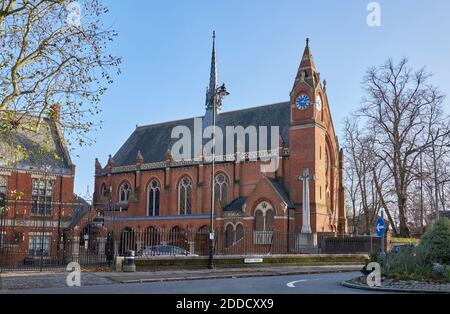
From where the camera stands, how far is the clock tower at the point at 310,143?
44.0 meters

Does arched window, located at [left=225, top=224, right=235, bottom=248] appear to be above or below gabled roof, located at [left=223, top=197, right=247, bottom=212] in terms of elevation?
below

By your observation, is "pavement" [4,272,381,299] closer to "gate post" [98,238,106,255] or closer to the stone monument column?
"gate post" [98,238,106,255]

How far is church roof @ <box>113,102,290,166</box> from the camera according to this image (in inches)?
2000

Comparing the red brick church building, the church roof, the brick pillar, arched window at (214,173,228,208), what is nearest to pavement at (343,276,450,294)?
the red brick church building

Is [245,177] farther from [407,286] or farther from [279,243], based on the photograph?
[407,286]

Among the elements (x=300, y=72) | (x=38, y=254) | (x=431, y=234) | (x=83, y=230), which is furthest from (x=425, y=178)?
(x=38, y=254)

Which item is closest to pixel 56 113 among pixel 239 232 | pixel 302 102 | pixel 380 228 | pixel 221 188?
pixel 380 228

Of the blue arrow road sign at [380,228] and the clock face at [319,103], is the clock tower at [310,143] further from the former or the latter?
the blue arrow road sign at [380,228]

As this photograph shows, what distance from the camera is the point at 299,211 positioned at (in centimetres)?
4369

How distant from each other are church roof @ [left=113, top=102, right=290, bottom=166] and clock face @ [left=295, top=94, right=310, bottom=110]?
3.31m

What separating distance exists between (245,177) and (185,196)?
26.6 feet

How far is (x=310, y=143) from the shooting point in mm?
44875
